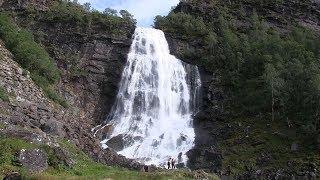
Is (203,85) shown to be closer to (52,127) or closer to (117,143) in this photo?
(117,143)

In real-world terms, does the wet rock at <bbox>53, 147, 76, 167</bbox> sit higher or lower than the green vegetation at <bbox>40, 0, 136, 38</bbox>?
lower

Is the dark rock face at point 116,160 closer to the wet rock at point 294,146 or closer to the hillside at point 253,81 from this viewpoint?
the hillside at point 253,81

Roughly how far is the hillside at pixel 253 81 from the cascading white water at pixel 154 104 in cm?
161

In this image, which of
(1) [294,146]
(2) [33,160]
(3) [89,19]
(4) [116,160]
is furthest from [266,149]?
(3) [89,19]

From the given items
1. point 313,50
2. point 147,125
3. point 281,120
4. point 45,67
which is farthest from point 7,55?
point 313,50

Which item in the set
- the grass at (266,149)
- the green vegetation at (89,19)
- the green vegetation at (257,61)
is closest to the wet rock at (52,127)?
the grass at (266,149)

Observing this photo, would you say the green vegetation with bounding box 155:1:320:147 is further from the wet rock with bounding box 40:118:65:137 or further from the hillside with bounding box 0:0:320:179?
the wet rock with bounding box 40:118:65:137

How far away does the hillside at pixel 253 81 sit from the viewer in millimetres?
40688

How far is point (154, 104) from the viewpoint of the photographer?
51656 millimetres

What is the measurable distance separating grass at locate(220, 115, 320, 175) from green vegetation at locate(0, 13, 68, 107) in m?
16.6

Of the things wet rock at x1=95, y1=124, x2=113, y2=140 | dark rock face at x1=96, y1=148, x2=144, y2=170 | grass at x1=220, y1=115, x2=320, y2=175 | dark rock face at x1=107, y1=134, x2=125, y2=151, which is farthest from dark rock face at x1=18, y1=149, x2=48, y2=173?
wet rock at x1=95, y1=124, x2=113, y2=140

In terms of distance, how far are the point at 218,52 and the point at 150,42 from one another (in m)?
8.78

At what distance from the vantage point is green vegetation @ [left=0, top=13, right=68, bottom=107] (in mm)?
45653

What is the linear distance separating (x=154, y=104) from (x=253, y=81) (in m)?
11.2
